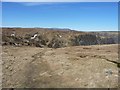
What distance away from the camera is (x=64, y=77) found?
10445 mm

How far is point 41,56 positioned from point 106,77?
4513mm

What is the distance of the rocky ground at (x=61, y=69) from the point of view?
394 inches

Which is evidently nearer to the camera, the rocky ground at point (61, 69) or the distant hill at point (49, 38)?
the rocky ground at point (61, 69)

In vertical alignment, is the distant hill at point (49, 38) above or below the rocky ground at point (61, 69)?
above

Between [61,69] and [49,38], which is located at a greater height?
[49,38]

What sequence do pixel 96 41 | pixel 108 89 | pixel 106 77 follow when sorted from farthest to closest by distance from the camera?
1. pixel 96 41
2. pixel 106 77
3. pixel 108 89

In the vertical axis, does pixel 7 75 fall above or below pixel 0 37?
below

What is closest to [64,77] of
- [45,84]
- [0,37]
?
[45,84]

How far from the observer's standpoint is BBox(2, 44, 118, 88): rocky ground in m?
10.0

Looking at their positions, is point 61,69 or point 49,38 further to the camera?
point 49,38

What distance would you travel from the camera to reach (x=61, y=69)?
11.3 meters

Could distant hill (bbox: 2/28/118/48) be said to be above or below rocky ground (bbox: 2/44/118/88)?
above

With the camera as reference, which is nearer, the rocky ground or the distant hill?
the rocky ground

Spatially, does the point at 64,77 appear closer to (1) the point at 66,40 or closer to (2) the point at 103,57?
(2) the point at 103,57
